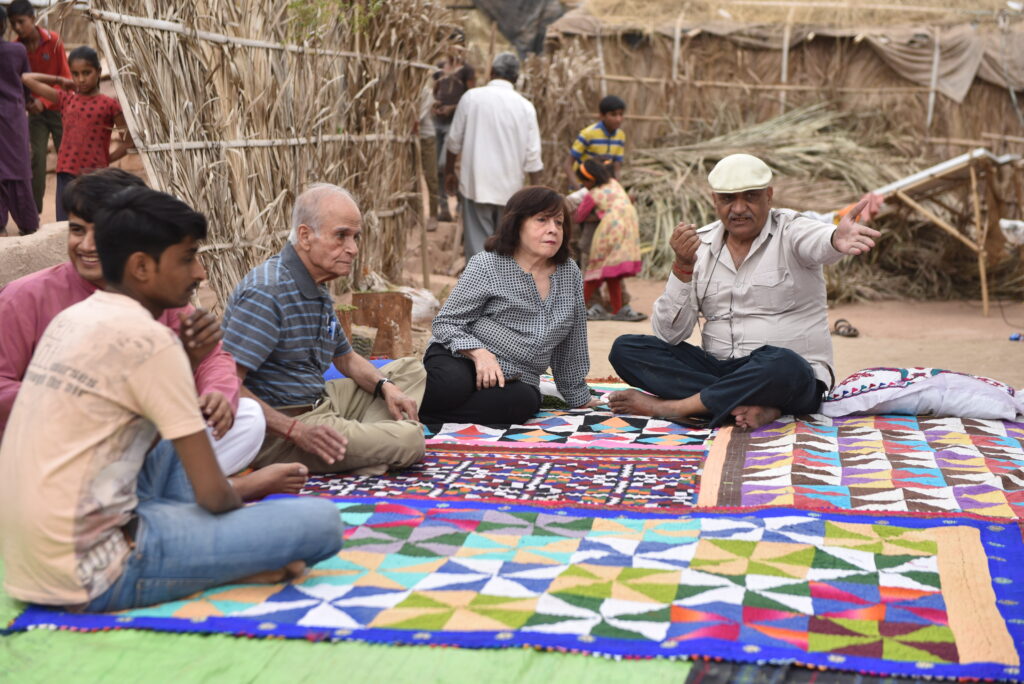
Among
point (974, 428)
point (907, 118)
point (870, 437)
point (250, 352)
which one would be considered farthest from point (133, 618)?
point (907, 118)

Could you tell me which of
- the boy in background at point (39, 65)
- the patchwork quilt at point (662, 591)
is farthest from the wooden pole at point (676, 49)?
the patchwork quilt at point (662, 591)

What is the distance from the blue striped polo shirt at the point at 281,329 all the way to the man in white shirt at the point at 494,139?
458 centimetres

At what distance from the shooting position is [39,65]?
23.4ft

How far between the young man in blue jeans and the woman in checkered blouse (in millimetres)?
2062

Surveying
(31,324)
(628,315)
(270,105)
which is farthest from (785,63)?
(31,324)

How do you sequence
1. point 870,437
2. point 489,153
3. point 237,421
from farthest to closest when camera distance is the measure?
point 489,153 → point 870,437 → point 237,421

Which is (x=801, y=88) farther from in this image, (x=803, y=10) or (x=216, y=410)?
(x=216, y=410)

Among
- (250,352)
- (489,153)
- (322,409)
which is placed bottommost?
(322,409)

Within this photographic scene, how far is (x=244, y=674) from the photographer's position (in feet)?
7.65

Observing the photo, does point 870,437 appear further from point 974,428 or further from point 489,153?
point 489,153

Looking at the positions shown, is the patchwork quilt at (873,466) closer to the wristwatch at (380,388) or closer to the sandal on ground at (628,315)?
the wristwatch at (380,388)

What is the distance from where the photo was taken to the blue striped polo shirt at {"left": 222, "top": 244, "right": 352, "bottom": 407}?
12.3 feet

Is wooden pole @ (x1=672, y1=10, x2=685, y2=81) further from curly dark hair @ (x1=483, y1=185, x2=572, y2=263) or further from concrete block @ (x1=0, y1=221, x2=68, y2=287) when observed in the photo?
concrete block @ (x1=0, y1=221, x2=68, y2=287)

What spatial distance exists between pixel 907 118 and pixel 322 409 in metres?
11.0
